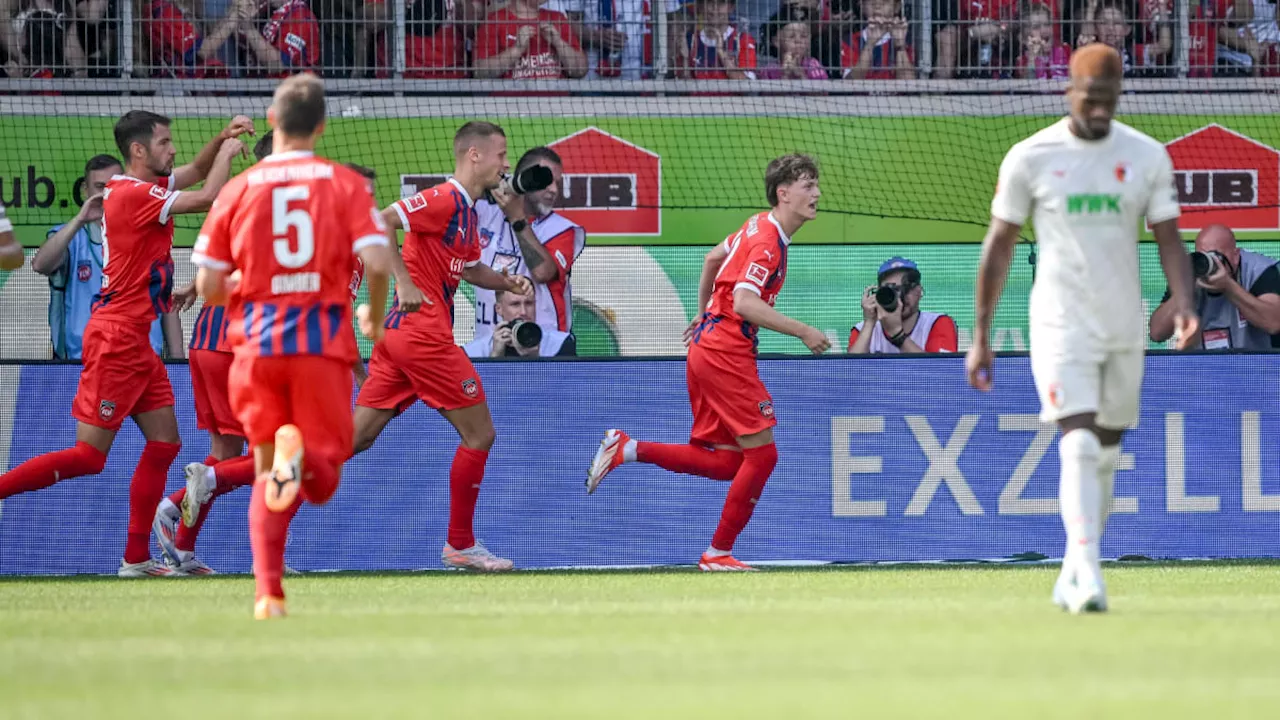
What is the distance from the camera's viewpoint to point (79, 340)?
39.0ft

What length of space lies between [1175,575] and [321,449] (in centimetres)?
466

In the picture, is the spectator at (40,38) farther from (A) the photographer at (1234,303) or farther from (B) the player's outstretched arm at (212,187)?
(A) the photographer at (1234,303)

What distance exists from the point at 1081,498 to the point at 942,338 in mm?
5301

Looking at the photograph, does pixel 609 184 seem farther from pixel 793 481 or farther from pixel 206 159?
pixel 206 159

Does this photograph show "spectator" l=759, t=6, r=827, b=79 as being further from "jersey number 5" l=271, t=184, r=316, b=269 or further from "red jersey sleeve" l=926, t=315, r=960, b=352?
"jersey number 5" l=271, t=184, r=316, b=269

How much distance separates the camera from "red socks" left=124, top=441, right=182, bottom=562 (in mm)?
10148

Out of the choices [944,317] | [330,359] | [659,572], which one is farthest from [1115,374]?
[944,317]

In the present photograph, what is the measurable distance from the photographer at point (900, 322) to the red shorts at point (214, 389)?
12.6 ft

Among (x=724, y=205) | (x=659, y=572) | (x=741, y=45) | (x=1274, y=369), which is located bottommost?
(x=659, y=572)

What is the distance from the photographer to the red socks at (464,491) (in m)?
10.1

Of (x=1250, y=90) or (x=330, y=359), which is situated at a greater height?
(x=1250, y=90)

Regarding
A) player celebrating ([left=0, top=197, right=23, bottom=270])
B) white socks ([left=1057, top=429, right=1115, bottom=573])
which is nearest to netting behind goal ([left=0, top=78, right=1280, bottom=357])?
player celebrating ([left=0, top=197, right=23, bottom=270])

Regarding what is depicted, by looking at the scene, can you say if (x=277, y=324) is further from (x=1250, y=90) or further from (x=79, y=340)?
(x=1250, y=90)

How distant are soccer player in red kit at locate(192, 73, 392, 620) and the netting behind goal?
6785 millimetres
